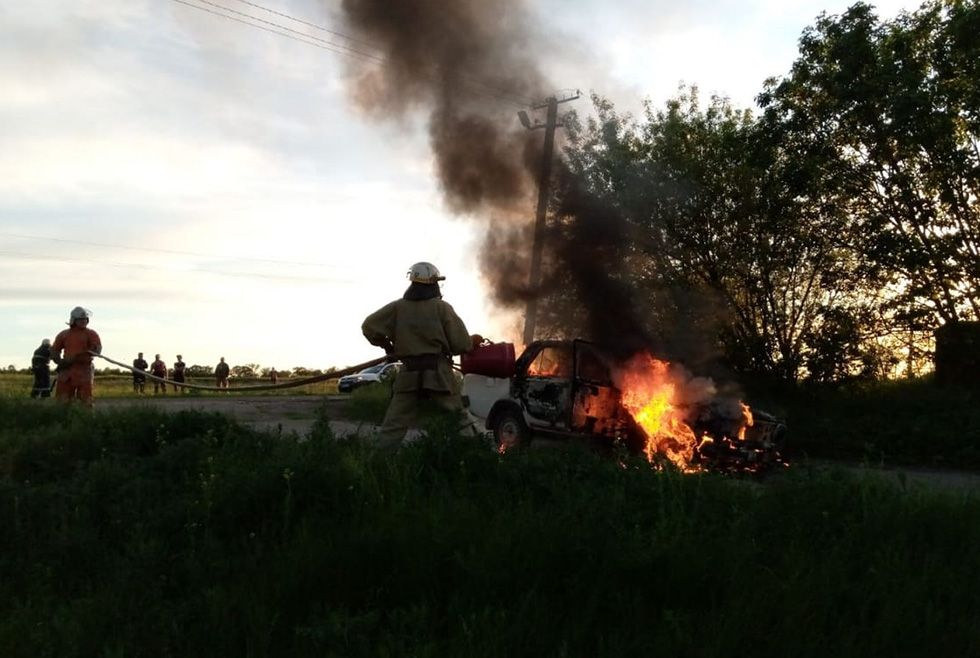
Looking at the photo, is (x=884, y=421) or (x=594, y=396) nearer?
(x=594, y=396)

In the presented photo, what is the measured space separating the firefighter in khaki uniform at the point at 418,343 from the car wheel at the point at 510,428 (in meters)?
3.88

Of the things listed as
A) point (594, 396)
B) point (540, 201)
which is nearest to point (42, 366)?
point (540, 201)

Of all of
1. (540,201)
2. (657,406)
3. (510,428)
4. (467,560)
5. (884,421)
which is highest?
(540,201)

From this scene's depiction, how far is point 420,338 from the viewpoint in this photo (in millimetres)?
7707

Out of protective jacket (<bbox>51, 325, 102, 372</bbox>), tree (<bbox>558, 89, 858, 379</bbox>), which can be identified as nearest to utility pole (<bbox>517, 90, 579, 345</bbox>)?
tree (<bbox>558, 89, 858, 379</bbox>)

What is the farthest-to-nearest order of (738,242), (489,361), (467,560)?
(738,242), (489,361), (467,560)

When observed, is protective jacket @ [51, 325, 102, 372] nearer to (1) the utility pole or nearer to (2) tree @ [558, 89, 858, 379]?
(1) the utility pole

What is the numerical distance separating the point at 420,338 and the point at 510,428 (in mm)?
4448

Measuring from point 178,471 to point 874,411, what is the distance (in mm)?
10983

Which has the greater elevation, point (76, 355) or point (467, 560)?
point (76, 355)

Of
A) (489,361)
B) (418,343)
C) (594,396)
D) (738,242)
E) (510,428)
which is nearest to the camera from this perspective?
(418,343)

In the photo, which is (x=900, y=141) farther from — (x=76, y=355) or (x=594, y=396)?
(x=76, y=355)

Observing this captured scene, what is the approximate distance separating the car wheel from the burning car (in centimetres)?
1

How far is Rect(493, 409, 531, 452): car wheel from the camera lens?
1165 centimetres
